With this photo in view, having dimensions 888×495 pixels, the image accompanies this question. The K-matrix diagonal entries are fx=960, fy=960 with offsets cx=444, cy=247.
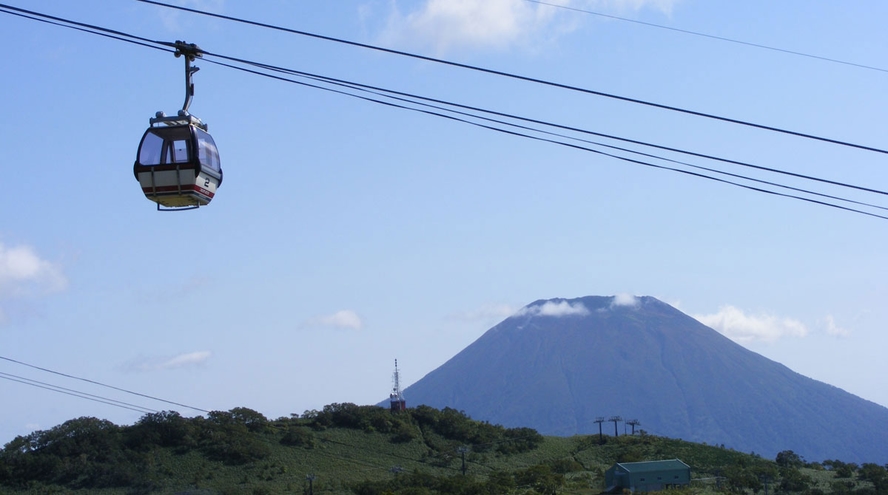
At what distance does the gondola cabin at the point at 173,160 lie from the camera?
712 inches

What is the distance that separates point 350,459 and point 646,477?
24.2 metres

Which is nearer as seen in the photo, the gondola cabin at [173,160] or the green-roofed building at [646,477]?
the gondola cabin at [173,160]

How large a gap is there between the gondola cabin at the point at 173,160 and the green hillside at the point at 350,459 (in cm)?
3737

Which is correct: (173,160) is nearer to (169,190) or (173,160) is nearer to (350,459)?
(169,190)

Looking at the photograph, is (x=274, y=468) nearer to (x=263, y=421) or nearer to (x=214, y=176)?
(x=263, y=421)

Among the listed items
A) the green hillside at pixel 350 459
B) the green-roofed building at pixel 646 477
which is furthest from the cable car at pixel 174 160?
the green-roofed building at pixel 646 477

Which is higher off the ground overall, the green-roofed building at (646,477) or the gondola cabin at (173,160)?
the gondola cabin at (173,160)

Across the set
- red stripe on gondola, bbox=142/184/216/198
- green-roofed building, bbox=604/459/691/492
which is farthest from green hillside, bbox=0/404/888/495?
red stripe on gondola, bbox=142/184/216/198

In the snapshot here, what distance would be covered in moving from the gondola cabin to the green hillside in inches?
1471

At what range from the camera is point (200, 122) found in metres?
18.5

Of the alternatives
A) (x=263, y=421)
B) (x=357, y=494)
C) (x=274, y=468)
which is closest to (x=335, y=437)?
(x=263, y=421)

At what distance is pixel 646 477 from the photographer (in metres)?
63.8

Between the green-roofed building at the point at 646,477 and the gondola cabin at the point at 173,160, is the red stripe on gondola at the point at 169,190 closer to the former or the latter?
the gondola cabin at the point at 173,160

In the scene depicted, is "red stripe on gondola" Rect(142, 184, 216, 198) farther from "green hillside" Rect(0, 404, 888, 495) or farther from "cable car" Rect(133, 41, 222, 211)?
"green hillside" Rect(0, 404, 888, 495)
